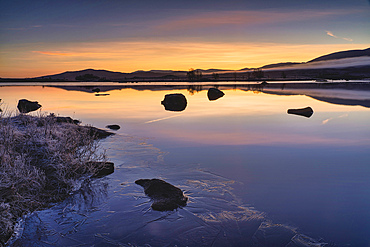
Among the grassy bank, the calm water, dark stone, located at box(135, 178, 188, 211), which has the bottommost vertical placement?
the calm water

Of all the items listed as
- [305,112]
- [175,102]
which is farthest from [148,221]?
[175,102]

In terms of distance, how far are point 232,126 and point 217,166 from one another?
10.9m

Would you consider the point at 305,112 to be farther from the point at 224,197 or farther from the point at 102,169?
the point at 102,169

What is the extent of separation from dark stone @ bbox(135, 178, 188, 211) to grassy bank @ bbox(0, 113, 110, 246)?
2.43 meters

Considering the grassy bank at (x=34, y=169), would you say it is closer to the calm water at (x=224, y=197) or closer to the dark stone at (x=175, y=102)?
the calm water at (x=224, y=197)

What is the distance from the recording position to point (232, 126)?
72.1 feet

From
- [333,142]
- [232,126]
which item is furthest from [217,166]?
[232,126]

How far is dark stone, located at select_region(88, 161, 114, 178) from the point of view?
9968mm

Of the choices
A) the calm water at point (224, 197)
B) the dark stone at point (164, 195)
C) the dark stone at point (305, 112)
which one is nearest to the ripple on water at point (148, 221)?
the calm water at point (224, 197)

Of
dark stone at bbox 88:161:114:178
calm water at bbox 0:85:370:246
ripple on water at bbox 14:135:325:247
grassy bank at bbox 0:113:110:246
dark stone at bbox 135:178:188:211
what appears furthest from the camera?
dark stone at bbox 88:161:114:178

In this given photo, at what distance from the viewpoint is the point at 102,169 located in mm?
10227

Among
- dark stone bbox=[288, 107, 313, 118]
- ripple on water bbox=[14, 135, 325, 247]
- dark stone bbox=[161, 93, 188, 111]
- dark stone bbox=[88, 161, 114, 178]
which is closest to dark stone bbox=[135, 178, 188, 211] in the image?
ripple on water bbox=[14, 135, 325, 247]

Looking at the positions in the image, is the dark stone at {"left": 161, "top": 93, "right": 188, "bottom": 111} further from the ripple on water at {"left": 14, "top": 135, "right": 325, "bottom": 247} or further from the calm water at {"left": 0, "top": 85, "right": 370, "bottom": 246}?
the ripple on water at {"left": 14, "top": 135, "right": 325, "bottom": 247}

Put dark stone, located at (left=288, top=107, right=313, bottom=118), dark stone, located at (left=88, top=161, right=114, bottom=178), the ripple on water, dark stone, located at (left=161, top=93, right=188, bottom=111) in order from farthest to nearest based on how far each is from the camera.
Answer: dark stone, located at (left=161, top=93, right=188, bottom=111)
dark stone, located at (left=288, top=107, right=313, bottom=118)
dark stone, located at (left=88, top=161, right=114, bottom=178)
the ripple on water
